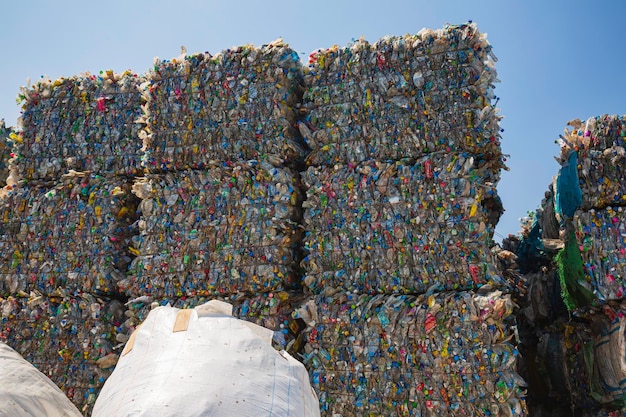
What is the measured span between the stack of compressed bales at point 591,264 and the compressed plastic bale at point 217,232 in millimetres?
1479

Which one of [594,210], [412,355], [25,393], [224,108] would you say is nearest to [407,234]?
[412,355]

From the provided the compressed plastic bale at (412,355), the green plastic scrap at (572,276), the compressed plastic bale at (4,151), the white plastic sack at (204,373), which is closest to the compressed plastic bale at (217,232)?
the compressed plastic bale at (412,355)

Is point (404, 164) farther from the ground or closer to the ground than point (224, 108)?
closer to the ground

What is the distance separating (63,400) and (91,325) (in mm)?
1352

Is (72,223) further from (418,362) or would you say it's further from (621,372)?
(621,372)

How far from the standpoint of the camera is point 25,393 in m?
2.25

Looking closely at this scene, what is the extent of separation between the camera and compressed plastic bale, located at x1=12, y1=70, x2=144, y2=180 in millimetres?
4023

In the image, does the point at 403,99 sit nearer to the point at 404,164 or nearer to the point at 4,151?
the point at 404,164

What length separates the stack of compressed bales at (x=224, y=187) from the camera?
11.5 ft

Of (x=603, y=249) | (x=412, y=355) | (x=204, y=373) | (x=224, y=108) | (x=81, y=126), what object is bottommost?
(x=412, y=355)

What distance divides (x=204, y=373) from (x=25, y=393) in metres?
0.72

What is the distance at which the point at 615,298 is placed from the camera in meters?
3.08

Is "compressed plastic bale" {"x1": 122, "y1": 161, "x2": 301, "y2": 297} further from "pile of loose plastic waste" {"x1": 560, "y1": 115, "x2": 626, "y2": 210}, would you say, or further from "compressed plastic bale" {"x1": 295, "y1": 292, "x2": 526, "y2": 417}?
"pile of loose plastic waste" {"x1": 560, "y1": 115, "x2": 626, "y2": 210}

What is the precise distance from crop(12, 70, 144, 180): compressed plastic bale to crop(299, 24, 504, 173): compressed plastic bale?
1.21 meters
